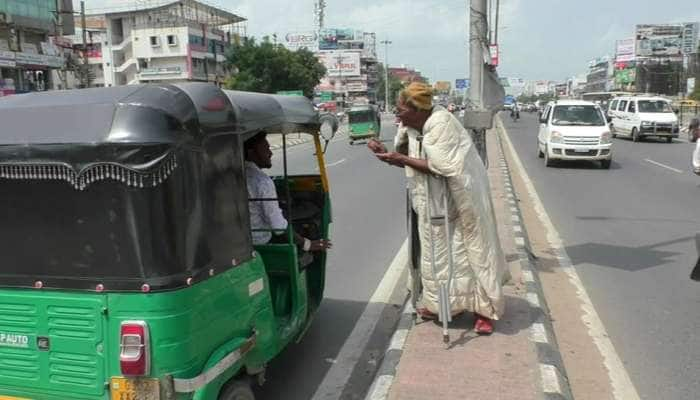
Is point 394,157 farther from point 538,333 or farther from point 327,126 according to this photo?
point 538,333

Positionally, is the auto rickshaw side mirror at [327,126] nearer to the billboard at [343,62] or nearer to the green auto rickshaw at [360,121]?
the green auto rickshaw at [360,121]

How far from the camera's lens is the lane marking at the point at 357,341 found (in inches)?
163

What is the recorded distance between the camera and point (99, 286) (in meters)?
2.73

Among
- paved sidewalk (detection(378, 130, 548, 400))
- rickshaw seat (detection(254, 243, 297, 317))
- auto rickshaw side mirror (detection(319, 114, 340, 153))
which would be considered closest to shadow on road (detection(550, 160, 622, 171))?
paved sidewalk (detection(378, 130, 548, 400))

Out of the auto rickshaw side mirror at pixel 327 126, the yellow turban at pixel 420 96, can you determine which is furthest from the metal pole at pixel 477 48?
the yellow turban at pixel 420 96

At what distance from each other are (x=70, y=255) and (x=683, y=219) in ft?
30.8

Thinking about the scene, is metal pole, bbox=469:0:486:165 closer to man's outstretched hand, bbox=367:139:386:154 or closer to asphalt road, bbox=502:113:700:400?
asphalt road, bbox=502:113:700:400

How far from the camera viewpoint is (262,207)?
3.95m

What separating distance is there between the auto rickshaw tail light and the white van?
1054 inches

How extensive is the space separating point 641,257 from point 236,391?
5.88m

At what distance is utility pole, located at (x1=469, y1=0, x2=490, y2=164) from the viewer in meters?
6.31

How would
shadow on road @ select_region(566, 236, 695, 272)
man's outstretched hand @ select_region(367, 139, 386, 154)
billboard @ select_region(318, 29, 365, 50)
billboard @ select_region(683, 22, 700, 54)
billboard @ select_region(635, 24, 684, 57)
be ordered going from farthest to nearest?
billboard @ select_region(318, 29, 365, 50), billboard @ select_region(635, 24, 684, 57), billboard @ select_region(683, 22, 700, 54), shadow on road @ select_region(566, 236, 695, 272), man's outstretched hand @ select_region(367, 139, 386, 154)

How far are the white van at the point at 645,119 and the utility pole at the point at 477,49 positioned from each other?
22208mm

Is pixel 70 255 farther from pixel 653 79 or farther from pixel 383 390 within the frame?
pixel 653 79
